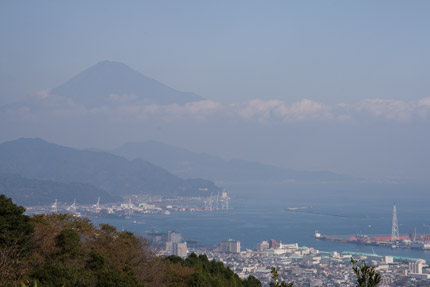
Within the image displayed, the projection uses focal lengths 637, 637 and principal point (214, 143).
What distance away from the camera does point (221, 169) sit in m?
75.9

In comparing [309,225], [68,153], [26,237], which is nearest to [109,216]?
[309,225]

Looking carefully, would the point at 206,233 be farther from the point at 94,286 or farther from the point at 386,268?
the point at 94,286

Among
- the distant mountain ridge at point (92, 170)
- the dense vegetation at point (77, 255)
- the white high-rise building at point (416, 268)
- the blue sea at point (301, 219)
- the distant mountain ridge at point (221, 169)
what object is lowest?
the white high-rise building at point (416, 268)

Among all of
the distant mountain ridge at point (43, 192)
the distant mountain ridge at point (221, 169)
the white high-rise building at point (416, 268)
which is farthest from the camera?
the distant mountain ridge at point (221, 169)

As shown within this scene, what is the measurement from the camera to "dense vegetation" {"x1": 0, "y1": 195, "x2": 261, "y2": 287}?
7.50 m

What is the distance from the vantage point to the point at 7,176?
135ft

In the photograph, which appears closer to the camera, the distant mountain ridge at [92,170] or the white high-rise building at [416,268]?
the white high-rise building at [416,268]

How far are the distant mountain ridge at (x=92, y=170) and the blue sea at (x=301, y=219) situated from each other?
5.31 meters

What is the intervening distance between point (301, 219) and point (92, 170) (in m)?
22.1

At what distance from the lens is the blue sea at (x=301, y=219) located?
102 feet

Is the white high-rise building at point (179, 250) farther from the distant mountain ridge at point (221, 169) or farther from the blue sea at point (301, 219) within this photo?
the distant mountain ridge at point (221, 169)

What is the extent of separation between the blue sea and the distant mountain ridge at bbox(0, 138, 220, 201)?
5.31 metres

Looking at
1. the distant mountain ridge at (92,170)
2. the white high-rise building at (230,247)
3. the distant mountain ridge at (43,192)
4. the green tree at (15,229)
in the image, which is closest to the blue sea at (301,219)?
the white high-rise building at (230,247)

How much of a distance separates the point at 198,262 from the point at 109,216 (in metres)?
25.1
